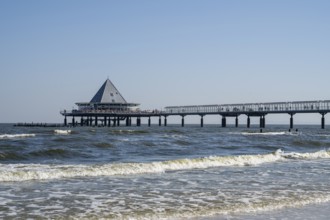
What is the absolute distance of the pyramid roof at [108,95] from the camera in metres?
104

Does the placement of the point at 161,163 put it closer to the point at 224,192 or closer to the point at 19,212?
the point at 224,192

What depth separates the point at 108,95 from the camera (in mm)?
105000

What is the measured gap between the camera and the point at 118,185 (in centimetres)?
1150

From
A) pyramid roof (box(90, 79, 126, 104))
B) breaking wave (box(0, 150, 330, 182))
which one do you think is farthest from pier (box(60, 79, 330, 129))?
breaking wave (box(0, 150, 330, 182))

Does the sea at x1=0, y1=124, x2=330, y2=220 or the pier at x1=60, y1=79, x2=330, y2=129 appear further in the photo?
the pier at x1=60, y1=79, x2=330, y2=129

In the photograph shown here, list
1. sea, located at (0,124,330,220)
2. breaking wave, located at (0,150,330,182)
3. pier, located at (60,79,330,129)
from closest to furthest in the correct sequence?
sea, located at (0,124,330,220)
breaking wave, located at (0,150,330,182)
pier, located at (60,79,330,129)

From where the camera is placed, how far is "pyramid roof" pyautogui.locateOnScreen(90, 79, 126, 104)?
104 meters

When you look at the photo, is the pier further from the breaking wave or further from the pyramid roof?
the breaking wave

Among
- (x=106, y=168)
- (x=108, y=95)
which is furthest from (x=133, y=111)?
(x=106, y=168)

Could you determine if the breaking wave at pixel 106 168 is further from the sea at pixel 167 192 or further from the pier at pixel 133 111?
the pier at pixel 133 111

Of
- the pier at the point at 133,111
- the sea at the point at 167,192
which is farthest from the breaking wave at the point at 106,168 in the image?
the pier at the point at 133,111

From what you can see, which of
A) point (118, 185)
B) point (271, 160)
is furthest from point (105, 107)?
point (118, 185)

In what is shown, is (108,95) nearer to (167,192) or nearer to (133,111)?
(133,111)

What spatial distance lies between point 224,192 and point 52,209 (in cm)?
403
